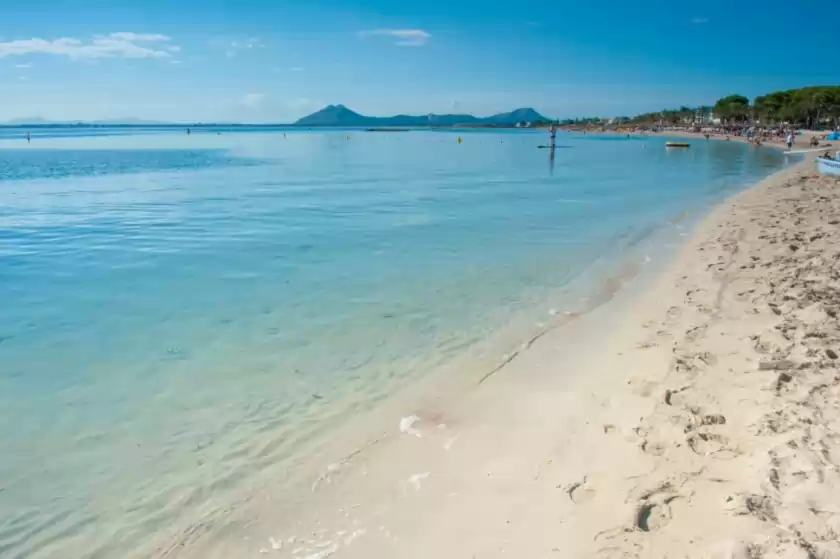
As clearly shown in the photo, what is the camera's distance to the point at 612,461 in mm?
5188

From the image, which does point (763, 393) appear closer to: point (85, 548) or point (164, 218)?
point (85, 548)

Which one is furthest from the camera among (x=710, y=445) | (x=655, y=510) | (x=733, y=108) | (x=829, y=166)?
(x=733, y=108)

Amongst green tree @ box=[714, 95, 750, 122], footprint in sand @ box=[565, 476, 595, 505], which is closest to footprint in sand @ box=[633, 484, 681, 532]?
footprint in sand @ box=[565, 476, 595, 505]

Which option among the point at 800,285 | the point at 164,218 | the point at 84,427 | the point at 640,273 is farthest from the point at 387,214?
the point at 84,427

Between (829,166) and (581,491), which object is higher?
(829,166)

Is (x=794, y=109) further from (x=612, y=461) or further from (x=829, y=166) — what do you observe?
(x=612, y=461)

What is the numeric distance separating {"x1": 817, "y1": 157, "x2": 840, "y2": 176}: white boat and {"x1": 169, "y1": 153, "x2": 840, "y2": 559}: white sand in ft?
88.5

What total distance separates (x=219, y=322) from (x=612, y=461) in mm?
6916

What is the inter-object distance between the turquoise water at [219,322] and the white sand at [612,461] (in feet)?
3.21

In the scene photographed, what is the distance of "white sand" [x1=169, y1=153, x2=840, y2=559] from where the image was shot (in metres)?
4.12

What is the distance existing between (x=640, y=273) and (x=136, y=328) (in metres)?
10.2

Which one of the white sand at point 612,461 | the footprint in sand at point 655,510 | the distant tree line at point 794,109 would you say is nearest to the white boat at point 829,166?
the white sand at point 612,461

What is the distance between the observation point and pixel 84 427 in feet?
21.1

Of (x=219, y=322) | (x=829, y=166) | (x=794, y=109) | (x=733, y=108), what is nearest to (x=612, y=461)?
(x=219, y=322)
